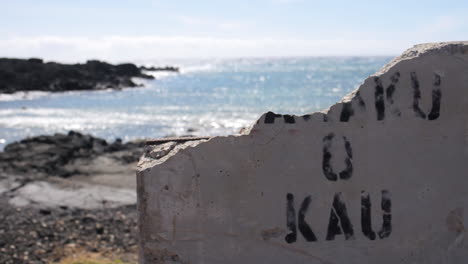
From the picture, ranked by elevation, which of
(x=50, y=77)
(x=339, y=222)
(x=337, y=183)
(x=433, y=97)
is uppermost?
(x=50, y=77)

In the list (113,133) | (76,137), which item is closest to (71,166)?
(76,137)

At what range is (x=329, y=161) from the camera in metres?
3.17

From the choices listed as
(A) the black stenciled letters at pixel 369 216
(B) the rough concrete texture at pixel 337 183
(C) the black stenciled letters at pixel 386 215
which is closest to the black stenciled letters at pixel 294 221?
(B) the rough concrete texture at pixel 337 183

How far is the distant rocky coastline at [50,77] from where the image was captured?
46981 mm

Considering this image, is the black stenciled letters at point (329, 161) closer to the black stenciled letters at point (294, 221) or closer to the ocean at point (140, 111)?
the black stenciled letters at point (294, 221)

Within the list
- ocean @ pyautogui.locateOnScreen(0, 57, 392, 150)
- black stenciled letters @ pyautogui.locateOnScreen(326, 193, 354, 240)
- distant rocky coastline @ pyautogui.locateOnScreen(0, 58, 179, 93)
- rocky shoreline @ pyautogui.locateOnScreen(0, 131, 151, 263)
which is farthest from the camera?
distant rocky coastline @ pyautogui.locateOnScreen(0, 58, 179, 93)

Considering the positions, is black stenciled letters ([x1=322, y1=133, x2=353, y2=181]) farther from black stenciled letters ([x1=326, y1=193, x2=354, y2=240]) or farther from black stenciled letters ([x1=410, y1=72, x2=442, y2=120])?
black stenciled letters ([x1=410, y1=72, x2=442, y2=120])

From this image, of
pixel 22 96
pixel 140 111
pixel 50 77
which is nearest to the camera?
pixel 140 111

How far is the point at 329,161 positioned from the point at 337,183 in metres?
0.14

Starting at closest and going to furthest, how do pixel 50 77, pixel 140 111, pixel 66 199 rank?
1. pixel 66 199
2. pixel 140 111
3. pixel 50 77

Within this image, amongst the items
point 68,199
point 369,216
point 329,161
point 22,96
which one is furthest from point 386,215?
point 22,96

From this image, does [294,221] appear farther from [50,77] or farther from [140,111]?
[50,77]

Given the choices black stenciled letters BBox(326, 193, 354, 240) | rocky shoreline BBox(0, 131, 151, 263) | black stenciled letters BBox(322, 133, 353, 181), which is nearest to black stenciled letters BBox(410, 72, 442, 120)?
black stenciled letters BBox(322, 133, 353, 181)

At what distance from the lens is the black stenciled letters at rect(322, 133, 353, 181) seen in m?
3.17
